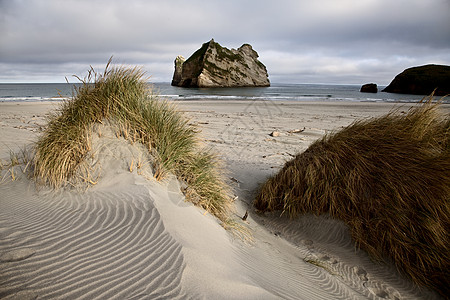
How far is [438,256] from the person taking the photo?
8.70ft

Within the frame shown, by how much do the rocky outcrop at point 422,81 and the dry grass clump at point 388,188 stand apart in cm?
5183

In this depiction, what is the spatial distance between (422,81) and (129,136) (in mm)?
57764

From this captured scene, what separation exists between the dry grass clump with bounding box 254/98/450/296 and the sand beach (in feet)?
0.69

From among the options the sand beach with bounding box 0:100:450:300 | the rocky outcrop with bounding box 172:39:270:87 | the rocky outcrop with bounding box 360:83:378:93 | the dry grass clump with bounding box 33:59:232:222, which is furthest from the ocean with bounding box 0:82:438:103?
the rocky outcrop with bounding box 172:39:270:87

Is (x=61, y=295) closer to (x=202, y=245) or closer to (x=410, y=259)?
(x=202, y=245)

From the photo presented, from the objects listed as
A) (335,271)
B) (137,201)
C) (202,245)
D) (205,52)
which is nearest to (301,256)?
(335,271)

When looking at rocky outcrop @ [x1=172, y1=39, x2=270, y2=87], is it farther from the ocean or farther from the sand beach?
the sand beach

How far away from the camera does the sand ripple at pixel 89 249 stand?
5.07 ft

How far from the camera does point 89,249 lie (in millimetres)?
1900

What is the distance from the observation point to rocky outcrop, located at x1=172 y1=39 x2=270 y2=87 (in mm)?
61188

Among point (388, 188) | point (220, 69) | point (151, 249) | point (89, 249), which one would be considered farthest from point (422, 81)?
point (89, 249)

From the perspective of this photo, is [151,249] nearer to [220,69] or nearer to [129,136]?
[129,136]

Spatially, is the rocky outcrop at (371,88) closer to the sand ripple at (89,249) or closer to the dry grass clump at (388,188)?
the dry grass clump at (388,188)

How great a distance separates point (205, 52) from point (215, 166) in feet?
208
